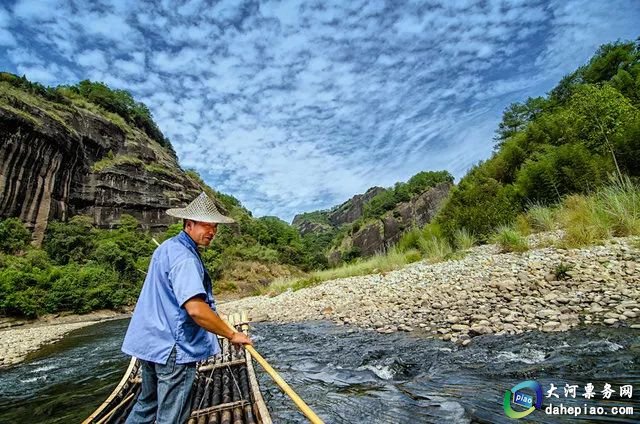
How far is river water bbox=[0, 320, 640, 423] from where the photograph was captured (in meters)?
3.64

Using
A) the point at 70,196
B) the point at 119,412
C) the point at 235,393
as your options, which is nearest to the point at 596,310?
the point at 235,393

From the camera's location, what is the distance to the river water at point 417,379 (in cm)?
364

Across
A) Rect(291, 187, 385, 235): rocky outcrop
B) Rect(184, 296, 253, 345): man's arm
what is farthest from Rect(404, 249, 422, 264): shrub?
Rect(291, 187, 385, 235): rocky outcrop

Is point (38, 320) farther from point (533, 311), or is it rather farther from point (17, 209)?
point (533, 311)

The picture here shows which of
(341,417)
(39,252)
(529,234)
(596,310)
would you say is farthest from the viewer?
(39,252)

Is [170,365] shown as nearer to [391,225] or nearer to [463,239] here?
[463,239]

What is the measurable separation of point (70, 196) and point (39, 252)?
11936 mm

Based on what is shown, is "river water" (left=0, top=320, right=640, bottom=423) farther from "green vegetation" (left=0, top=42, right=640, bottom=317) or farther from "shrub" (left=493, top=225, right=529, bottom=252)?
"shrub" (left=493, top=225, right=529, bottom=252)

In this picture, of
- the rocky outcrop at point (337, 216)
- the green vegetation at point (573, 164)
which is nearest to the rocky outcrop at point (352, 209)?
the rocky outcrop at point (337, 216)

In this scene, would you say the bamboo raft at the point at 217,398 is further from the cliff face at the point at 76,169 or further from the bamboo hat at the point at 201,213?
the cliff face at the point at 76,169

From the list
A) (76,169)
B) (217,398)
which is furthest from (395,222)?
(217,398)

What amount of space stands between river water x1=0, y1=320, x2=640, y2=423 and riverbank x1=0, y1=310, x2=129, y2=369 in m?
6.15

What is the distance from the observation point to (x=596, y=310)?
5434 millimetres

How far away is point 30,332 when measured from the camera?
19000 millimetres
